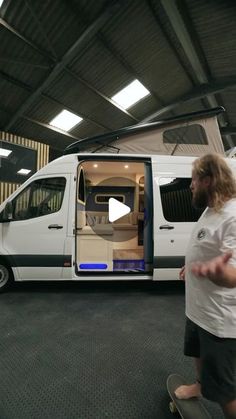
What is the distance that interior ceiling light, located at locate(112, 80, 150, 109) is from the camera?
23.9 feet

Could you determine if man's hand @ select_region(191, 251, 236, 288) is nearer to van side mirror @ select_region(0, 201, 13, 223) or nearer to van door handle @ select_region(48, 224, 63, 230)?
van door handle @ select_region(48, 224, 63, 230)

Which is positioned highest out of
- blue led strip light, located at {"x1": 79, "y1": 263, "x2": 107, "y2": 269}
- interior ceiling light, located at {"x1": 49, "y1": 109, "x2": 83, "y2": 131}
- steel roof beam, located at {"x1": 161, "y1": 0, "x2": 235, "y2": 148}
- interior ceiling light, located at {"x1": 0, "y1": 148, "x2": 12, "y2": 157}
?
steel roof beam, located at {"x1": 161, "y1": 0, "x2": 235, "y2": 148}

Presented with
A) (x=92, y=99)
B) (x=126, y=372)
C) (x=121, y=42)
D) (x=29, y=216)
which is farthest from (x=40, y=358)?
(x=92, y=99)

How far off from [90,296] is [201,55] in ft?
23.0

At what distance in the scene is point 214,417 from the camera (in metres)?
1.35

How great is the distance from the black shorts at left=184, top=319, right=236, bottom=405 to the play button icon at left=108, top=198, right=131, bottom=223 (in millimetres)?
5155

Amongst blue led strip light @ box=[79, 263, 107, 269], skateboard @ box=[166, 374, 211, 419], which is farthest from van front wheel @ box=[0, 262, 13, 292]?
skateboard @ box=[166, 374, 211, 419]

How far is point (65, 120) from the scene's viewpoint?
824cm

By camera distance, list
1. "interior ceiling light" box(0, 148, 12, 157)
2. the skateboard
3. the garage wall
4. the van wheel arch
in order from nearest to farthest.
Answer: the skateboard
the van wheel arch
"interior ceiling light" box(0, 148, 12, 157)
the garage wall

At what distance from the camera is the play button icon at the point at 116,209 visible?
244 inches

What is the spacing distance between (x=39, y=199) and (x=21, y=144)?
608 cm

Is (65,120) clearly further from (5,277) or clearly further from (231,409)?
(231,409)

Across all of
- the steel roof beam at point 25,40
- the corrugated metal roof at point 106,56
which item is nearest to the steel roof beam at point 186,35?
the corrugated metal roof at point 106,56

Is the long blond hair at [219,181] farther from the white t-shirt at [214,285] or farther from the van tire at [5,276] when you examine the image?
the van tire at [5,276]
